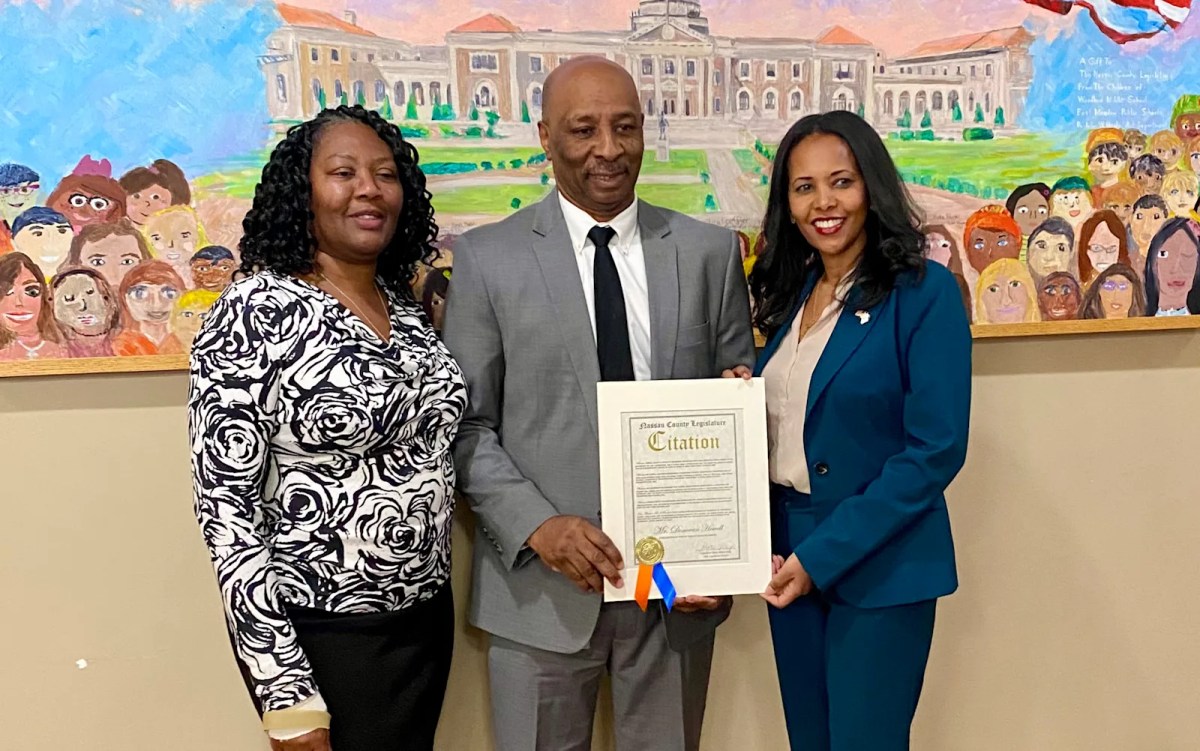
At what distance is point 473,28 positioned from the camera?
1.84m

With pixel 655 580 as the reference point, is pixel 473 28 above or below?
above

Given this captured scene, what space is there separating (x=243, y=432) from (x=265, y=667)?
353mm

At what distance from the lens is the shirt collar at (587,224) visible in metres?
1.64

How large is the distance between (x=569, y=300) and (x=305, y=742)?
83 centimetres

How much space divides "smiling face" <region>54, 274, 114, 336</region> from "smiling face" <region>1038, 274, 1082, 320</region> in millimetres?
2009

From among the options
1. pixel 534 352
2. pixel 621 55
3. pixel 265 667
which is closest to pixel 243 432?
pixel 265 667

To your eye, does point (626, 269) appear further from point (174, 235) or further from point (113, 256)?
point (113, 256)

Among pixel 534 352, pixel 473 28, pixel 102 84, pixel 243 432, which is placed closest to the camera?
pixel 243 432

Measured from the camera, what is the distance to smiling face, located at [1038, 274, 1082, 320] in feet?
6.79

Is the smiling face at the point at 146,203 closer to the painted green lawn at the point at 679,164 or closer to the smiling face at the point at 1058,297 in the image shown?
the painted green lawn at the point at 679,164

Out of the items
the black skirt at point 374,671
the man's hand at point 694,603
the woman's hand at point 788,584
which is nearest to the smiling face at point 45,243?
the black skirt at point 374,671

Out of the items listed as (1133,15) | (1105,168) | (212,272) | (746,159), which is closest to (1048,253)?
(1105,168)

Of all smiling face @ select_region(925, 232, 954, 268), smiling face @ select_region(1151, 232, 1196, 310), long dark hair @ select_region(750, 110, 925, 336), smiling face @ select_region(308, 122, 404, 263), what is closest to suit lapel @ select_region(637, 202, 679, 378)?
long dark hair @ select_region(750, 110, 925, 336)

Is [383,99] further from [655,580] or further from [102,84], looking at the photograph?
[655,580]
